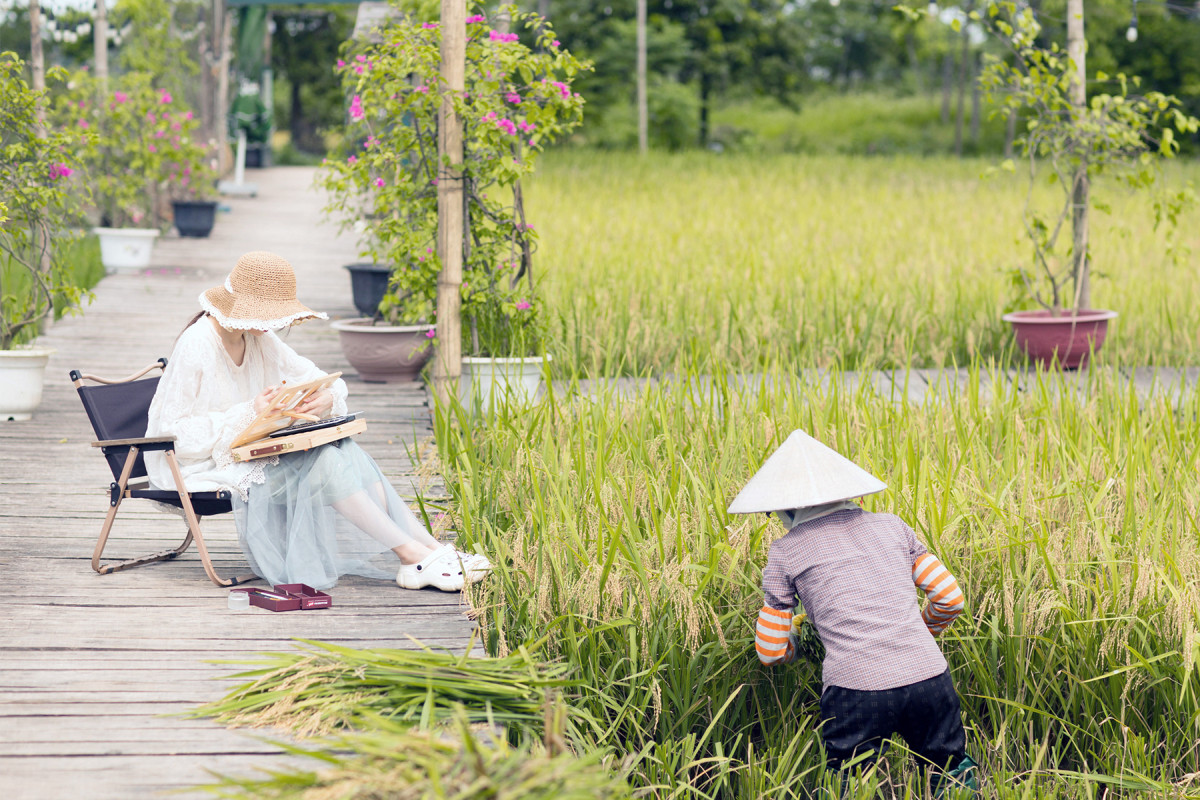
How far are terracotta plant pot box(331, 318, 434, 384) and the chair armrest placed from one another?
290 cm

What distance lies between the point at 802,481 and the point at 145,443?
1.88 meters

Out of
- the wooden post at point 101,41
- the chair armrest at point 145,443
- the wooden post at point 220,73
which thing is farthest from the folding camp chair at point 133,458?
the wooden post at point 220,73

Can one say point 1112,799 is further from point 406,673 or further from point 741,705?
point 406,673

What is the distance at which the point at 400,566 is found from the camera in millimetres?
3686

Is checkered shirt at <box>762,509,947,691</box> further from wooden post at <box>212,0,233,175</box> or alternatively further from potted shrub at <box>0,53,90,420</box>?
wooden post at <box>212,0,233,175</box>

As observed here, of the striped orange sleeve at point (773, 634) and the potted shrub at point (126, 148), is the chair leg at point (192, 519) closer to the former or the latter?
the striped orange sleeve at point (773, 634)

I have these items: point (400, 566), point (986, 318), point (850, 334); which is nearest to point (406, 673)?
point (400, 566)

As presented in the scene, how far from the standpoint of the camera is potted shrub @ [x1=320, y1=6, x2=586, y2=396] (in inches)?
210

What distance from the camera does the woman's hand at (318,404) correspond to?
3486 millimetres

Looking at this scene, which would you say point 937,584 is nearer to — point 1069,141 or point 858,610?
point 858,610

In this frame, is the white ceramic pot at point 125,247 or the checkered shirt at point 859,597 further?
the white ceramic pot at point 125,247

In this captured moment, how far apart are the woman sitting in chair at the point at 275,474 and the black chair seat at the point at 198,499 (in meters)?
0.03

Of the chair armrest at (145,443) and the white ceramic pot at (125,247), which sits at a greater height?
the white ceramic pot at (125,247)

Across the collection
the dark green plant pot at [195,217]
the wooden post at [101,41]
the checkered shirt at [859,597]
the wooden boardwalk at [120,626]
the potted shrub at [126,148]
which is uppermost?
the wooden post at [101,41]
